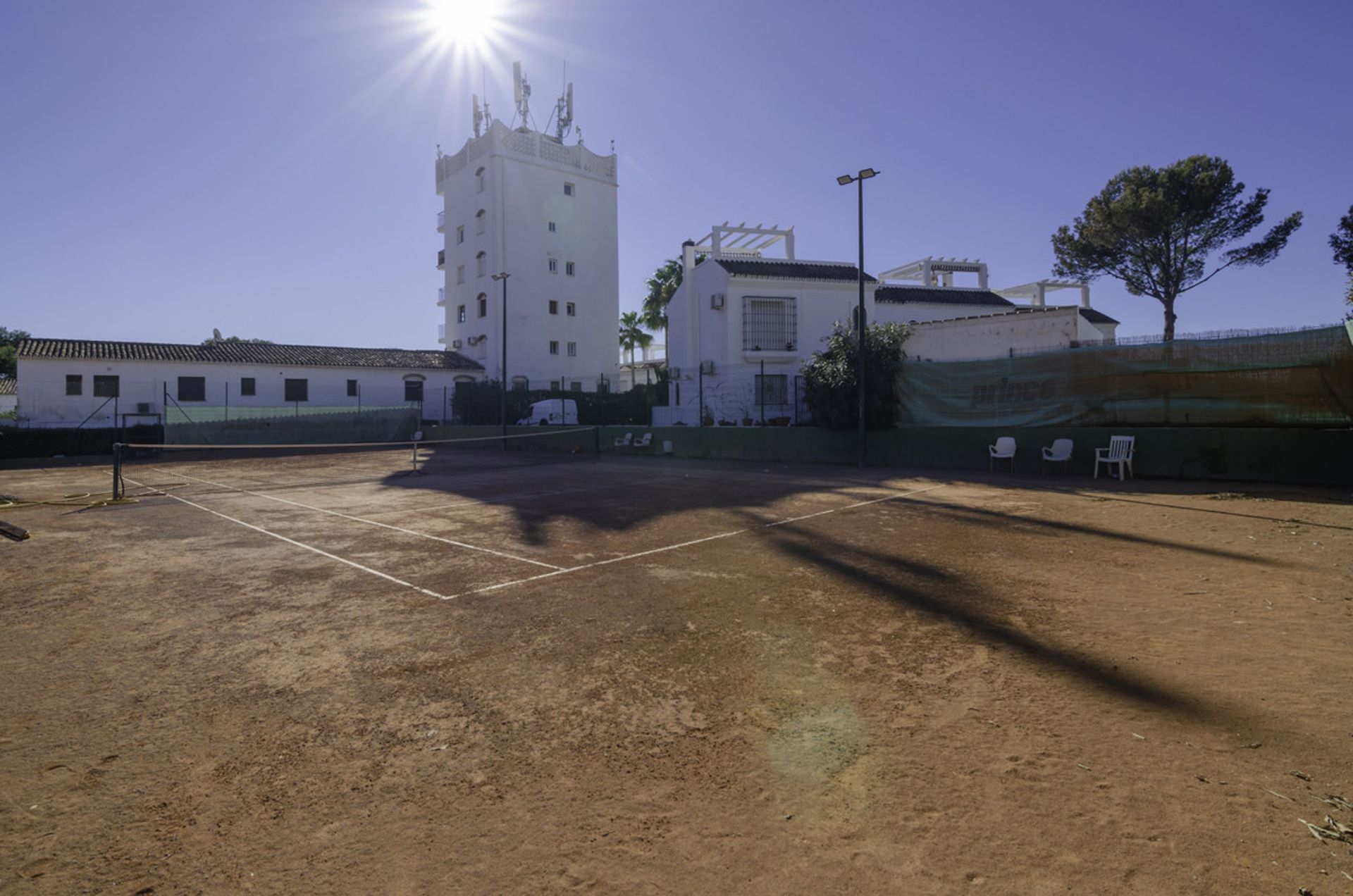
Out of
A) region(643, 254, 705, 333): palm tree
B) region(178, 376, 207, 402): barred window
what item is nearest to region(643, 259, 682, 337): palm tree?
region(643, 254, 705, 333): palm tree

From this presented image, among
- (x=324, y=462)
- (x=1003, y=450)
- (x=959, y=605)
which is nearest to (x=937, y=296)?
(x=1003, y=450)

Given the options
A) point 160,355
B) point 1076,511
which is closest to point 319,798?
point 1076,511

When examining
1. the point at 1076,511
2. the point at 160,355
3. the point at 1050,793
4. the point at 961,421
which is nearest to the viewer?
the point at 1050,793

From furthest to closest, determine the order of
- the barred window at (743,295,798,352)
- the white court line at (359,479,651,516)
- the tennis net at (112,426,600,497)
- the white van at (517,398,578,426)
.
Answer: the white van at (517,398,578,426) → the barred window at (743,295,798,352) → the tennis net at (112,426,600,497) → the white court line at (359,479,651,516)

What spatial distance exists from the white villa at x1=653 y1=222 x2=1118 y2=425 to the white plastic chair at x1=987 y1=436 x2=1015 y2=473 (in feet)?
24.2

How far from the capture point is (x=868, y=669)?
442 cm

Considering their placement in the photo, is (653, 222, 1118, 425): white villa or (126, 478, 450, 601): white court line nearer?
(126, 478, 450, 601): white court line

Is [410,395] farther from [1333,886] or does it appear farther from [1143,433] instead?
[1333,886]

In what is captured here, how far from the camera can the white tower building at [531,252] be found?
1817 inches

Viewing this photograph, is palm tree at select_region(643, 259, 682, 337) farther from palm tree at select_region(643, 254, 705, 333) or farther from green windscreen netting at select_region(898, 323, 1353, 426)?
green windscreen netting at select_region(898, 323, 1353, 426)

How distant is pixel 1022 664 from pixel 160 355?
151ft

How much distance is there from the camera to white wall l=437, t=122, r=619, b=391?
151 ft

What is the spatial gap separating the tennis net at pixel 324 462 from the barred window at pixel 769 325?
8682 mm

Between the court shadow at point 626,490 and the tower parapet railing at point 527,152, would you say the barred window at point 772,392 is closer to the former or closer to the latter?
the court shadow at point 626,490
